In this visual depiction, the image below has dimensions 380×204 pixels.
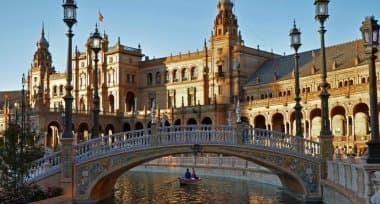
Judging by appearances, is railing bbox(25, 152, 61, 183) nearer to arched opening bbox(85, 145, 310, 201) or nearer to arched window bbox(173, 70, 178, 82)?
arched opening bbox(85, 145, 310, 201)

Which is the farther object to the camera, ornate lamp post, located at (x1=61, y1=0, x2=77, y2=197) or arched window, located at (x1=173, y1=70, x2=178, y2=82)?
arched window, located at (x1=173, y1=70, x2=178, y2=82)

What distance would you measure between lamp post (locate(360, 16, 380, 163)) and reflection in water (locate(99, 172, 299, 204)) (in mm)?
11127

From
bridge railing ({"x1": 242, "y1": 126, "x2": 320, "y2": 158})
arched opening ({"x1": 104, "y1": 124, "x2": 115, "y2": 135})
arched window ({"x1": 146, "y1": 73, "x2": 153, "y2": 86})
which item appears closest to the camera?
bridge railing ({"x1": 242, "y1": 126, "x2": 320, "y2": 158})

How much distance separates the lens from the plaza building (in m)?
58.4

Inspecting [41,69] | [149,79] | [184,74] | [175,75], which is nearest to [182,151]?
[184,74]

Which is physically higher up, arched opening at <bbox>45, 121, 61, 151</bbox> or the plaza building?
the plaza building

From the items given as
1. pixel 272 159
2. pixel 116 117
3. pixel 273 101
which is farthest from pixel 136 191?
pixel 116 117

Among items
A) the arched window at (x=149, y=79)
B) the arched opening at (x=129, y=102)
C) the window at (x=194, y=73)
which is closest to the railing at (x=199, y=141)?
the window at (x=194, y=73)

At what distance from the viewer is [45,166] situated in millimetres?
23156

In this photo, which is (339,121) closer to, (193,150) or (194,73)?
(194,73)

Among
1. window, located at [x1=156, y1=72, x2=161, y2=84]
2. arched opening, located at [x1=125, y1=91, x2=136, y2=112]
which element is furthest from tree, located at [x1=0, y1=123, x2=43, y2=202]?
window, located at [x1=156, y1=72, x2=161, y2=84]

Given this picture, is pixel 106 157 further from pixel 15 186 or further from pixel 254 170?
pixel 254 170

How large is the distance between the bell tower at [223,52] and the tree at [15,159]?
2212 inches

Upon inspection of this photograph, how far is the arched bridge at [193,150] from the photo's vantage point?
23.2m
